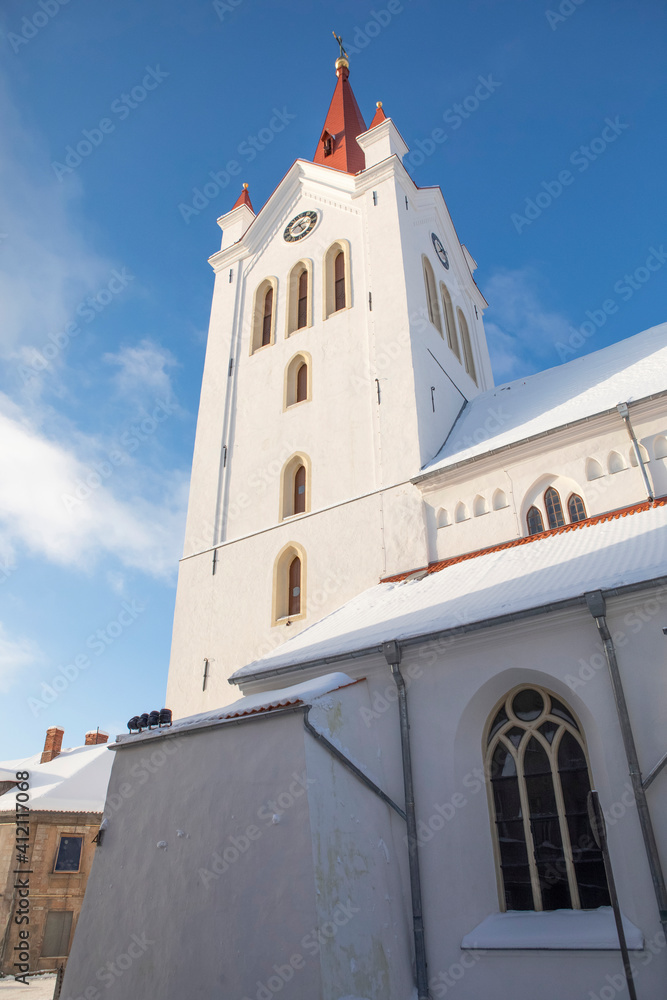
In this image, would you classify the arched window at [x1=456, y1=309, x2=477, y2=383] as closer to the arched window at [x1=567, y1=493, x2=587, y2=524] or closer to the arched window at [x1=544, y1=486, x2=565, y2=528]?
the arched window at [x1=544, y1=486, x2=565, y2=528]

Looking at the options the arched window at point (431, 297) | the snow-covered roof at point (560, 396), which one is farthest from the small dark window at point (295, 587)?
the arched window at point (431, 297)

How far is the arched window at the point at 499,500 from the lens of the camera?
12219 mm

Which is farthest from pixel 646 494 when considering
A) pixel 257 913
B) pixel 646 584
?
pixel 257 913

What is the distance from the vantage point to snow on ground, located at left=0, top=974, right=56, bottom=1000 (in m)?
14.1

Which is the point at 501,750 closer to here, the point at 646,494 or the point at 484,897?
the point at 484,897

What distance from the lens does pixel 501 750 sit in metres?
8.22

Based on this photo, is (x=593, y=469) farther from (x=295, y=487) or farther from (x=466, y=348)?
(x=466, y=348)

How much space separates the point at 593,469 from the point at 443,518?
282cm

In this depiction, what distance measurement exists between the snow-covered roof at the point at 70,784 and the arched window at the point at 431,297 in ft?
47.9

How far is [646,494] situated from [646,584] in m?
3.99

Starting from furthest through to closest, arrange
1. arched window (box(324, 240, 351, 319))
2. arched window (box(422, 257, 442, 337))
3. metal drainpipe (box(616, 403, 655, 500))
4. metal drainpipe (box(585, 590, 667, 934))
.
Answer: arched window (box(324, 240, 351, 319))
arched window (box(422, 257, 442, 337))
metal drainpipe (box(616, 403, 655, 500))
metal drainpipe (box(585, 590, 667, 934))

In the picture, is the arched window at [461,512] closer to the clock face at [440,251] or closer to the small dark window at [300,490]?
the small dark window at [300,490]

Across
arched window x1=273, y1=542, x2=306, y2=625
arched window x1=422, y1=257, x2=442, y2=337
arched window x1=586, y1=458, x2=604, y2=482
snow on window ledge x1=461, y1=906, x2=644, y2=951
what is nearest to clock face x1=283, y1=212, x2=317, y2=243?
arched window x1=422, y1=257, x2=442, y2=337

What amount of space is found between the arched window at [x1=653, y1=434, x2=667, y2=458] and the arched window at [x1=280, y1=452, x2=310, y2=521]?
703cm
